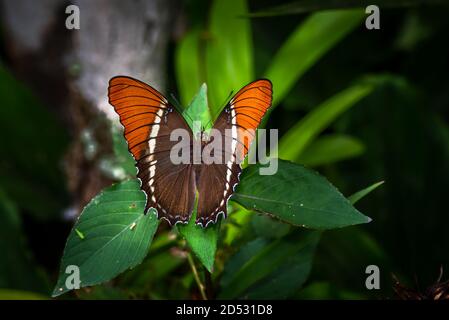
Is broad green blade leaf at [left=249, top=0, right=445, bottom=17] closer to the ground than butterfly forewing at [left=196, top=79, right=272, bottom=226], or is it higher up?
higher up

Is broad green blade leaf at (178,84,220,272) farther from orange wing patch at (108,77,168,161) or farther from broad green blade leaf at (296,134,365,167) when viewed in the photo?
broad green blade leaf at (296,134,365,167)

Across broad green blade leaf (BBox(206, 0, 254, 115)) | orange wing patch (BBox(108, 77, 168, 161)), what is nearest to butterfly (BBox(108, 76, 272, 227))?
orange wing patch (BBox(108, 77, 168, 161))

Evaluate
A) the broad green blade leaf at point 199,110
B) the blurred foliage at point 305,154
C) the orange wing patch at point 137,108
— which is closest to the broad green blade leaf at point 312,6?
the blurred foliage at point 305,154

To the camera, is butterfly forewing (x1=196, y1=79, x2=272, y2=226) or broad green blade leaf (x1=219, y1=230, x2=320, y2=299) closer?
butterfly forewing (x1=196, y1=79, x2=272, y2=226)

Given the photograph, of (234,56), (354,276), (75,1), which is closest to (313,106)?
(234,56)

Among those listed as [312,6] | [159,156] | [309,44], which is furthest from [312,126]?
[159,156]

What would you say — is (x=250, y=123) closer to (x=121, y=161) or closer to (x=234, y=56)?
(x=121, y=161)

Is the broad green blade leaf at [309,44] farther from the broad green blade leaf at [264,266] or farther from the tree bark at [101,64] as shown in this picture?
the broad green blade leaf at [264,266]
